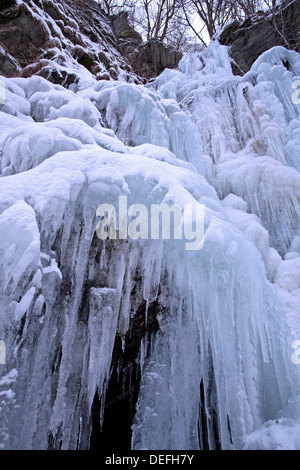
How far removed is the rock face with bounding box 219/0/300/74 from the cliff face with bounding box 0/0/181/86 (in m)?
2.41

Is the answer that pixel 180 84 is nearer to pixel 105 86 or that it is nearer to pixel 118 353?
pixel 105 86

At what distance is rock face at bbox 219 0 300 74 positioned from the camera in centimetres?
944

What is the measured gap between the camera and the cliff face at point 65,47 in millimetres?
7414

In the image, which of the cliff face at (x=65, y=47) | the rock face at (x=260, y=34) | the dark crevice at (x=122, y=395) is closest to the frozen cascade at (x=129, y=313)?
the dark crevice at (x=122, y=395)

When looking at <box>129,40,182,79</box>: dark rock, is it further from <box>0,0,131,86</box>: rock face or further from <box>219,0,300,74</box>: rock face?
<box>219,0,300,74</box>: rock face

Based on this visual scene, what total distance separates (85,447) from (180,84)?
992 cm

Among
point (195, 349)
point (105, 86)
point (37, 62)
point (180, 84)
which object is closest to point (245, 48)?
point (180, 84)

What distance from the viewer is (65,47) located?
8.52 meters

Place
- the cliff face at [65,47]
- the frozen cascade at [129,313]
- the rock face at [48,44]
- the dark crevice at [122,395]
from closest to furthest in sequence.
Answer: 1. the frozen cascade at [129,313]
2. the dark crevice at [122,395]
3. the rock face at [48,44]
4. the cliff face at [65,47]

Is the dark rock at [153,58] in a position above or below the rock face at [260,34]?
above

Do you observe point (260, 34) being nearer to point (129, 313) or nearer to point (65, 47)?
point (65, 47)

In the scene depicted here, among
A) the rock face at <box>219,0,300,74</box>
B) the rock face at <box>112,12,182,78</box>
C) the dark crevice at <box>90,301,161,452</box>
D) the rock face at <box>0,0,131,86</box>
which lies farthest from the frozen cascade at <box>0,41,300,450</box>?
the rock face at <box>112,12,182,78</box>

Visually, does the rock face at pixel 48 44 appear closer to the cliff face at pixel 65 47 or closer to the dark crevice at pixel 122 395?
the cliff face at pixel 65 47

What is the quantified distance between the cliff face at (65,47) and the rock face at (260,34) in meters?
2.41
